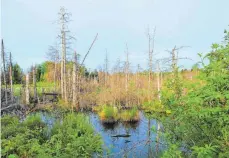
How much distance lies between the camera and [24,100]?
22562mm

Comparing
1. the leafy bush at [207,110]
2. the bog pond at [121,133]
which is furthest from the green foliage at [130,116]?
the leafy bush at [207,110]

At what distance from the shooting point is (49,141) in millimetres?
7977

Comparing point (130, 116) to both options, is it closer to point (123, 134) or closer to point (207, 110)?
point (123, 134)

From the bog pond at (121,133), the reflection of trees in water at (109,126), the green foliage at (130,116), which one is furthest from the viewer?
the green foliage at (130,116)

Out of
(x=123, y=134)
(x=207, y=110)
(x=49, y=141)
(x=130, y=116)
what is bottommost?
(x=123, y=134)

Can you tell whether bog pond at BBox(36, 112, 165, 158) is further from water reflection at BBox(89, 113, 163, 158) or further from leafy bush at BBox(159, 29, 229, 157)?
leafy bush at BBox(159, 29, 229, 157)

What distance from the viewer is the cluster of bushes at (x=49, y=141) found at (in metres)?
5.86

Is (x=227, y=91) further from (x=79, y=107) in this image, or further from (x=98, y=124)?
(x=79, y=107)

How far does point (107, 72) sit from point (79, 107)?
54.6 feet

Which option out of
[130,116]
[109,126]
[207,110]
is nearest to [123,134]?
[109,126]

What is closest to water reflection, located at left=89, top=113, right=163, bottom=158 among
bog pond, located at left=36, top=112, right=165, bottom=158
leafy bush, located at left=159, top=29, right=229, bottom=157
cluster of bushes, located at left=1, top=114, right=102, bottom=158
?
bog pond, located at left=36, top=112, right=165, bottom=158

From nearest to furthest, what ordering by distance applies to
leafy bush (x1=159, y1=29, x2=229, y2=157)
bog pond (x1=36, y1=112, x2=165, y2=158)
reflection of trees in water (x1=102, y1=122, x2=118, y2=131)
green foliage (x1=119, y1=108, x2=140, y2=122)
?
leafy bush (x1=159, y1=29, x2=229, y2=157) < bog pond (x1=36, y1=112, x2=165, y2=158) < reflection of trees in water (x1=102, y1=122, x2=118, y2=131) < green foliage (x1=119, y1=108, x2=140, y2=122)

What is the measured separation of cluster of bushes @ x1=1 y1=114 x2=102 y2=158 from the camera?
5.86 m

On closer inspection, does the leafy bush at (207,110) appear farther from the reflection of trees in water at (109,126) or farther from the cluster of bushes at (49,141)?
the reflection of trees in water at (109,126)
